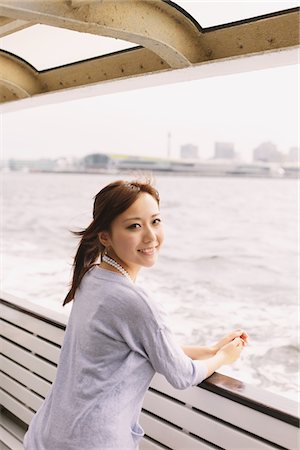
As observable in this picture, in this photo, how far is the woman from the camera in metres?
1.47

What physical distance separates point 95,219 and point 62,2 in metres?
0.82

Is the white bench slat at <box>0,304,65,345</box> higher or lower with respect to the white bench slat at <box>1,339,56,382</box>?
higher

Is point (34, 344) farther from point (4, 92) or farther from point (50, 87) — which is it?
point (4, 92)

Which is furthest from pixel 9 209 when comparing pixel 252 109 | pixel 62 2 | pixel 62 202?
pixel 62 2

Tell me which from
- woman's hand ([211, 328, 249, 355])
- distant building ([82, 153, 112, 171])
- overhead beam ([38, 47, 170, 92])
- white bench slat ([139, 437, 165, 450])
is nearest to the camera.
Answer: woman's hand ([211, 328, 249, 355])

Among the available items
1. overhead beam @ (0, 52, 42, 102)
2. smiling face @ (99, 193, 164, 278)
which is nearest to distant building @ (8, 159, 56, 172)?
overhead beam @ (0, 52, 42, 102)

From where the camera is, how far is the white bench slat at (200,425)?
1.75 metres

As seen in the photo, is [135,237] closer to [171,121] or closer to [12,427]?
[12,427]

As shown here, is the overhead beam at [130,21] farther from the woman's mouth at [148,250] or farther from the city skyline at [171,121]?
the city skyline at [171,121]

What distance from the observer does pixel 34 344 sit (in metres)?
2.87

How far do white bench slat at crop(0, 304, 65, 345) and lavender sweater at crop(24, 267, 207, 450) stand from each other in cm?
117

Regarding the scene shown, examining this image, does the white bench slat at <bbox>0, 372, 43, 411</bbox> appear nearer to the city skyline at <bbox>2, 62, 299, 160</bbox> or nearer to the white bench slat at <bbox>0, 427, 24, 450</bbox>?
the white bench slat at <bbox>0, 427, 24, 450</bbox>

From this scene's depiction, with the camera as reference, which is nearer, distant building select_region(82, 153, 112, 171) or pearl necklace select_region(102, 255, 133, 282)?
pearl necklace select_region(102, 255, 133, 282)

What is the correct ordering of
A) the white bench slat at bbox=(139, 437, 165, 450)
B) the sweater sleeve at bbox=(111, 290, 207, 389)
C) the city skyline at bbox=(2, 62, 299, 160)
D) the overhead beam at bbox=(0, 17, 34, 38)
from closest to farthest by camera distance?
the sweater sleeve at bbox=(111, 290, 207, 389) → the white bench slat at bbox=(139, 437, 165, 450) → the overhead beam at bbox=(0, 17, 34, 38) → the city skyline at bbox=(2, 62, 299, 160)
